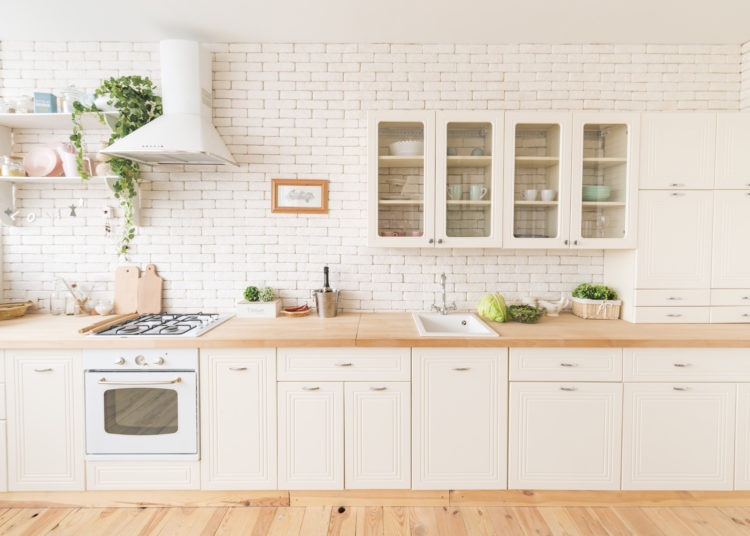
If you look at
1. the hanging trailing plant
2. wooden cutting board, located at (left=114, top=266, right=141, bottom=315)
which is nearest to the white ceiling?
the hanging trailing plant

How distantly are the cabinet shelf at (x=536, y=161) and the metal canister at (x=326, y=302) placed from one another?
1.46 m

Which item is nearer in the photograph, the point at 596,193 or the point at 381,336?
the point at 381,336

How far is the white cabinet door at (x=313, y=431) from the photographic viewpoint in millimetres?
2268

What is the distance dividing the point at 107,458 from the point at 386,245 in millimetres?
1959

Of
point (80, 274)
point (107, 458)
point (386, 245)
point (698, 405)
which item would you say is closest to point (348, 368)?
point (386, 245)

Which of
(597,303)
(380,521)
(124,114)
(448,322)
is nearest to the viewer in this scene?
(380,521)

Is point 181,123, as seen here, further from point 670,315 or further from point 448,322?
point 670,315

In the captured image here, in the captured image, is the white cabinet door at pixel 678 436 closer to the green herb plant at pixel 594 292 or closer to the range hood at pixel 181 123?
the green herb plant at pixel 594 292

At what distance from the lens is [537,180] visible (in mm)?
2678

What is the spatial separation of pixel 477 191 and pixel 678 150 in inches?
48.4

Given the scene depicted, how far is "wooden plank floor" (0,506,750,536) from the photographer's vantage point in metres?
2.12

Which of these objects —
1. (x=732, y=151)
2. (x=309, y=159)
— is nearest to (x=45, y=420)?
(x=309, y=159)

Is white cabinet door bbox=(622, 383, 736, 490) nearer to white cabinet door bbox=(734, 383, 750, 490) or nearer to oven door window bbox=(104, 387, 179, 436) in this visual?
white cabinet door bbox=(734, 383, 750, 490)

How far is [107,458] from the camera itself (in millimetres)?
2248
